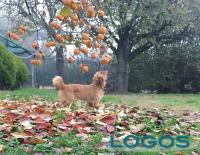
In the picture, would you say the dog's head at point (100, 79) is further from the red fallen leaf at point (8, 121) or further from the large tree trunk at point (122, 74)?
the large tree trunk at point (122, 74)

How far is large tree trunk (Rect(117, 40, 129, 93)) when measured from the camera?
1703 cm

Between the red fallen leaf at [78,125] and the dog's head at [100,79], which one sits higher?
the dog's head at [100,79]

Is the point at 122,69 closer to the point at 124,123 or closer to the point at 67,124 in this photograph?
the point at 124,123

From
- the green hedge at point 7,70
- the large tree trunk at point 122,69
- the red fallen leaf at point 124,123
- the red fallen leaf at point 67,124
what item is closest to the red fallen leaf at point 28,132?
the red fallen leaf at point 67,124

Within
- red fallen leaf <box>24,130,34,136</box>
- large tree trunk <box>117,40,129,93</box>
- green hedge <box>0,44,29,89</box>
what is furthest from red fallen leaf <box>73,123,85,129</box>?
large tree trunk <box>117,40,129,93</box>

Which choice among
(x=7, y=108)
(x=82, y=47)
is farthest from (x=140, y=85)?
(x=82, y=47)

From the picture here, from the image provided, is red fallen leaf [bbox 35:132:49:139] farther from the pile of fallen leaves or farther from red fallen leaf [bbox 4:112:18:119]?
red fallen leaf [bbox 4:112:18:119]

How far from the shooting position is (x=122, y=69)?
17.1 m

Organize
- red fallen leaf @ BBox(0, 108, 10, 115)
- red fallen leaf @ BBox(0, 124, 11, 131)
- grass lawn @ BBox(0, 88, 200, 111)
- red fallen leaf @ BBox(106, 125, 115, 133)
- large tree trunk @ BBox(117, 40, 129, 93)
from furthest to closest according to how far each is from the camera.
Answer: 1. large tree trunk @ BBox(117, 40, 129, 93)
2. grass lawn @ BBox(0, 88, 200, 111)
3. red fallen leaf @ BBox(0, 108, 10, 115)
4. red fallen leaf @ BBox(106, 125, 115, 133)
5. red fallen leaf @ BBox(0, 124, 11, 131)

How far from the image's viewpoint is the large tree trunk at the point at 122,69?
1703cm

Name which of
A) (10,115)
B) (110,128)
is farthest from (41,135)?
(10,115)

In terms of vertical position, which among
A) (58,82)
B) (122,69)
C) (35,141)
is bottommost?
(35,141)

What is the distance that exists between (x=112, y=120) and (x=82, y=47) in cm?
214

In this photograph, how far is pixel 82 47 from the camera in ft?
9.20
